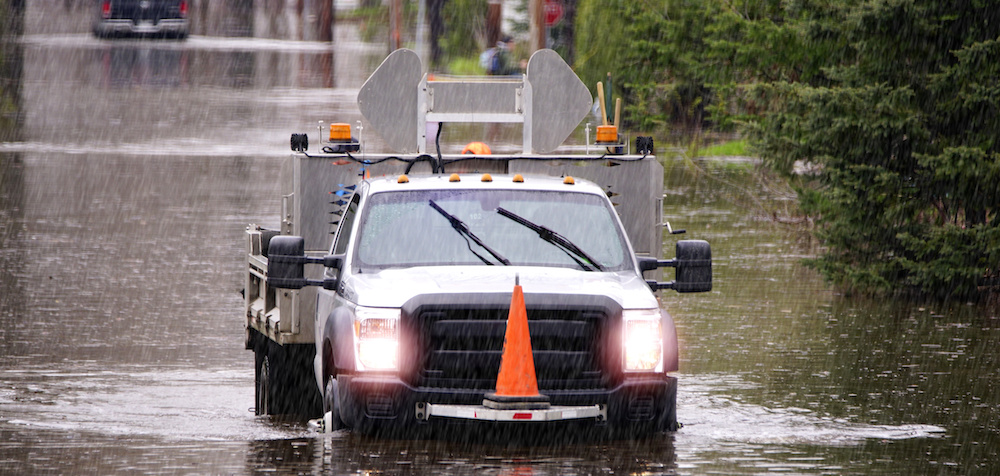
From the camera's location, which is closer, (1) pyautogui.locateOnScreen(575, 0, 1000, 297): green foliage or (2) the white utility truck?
(2) the white utility truck

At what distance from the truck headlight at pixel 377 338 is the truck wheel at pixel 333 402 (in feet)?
1.10

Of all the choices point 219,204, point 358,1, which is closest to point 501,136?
point 219,204

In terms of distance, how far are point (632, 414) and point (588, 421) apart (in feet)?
0.80

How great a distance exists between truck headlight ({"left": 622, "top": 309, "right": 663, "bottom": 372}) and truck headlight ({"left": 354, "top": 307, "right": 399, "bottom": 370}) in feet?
3.99

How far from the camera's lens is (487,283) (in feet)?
28.2

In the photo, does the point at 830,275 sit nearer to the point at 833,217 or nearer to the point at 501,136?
the point at 833,217

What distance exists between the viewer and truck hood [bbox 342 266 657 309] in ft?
27.8

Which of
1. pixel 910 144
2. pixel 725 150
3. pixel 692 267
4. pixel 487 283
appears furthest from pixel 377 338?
pixel 725 150

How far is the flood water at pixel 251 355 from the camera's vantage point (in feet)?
29.7

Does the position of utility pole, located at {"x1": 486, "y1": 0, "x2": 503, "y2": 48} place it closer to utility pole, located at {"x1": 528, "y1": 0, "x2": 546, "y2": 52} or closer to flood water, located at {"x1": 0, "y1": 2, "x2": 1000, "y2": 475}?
utility pole, located at {"x1": 528, "y1": 0, "x2": 546, "y2": 52}

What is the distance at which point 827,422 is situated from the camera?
34.2 ft

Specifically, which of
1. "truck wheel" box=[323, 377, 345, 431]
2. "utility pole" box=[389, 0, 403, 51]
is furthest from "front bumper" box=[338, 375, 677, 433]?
"utility pole" box=[389, 0, 403, 51]

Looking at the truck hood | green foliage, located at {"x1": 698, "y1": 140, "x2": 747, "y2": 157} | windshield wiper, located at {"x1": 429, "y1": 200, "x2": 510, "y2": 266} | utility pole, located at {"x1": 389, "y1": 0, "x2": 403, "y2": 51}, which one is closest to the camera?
the truck hood

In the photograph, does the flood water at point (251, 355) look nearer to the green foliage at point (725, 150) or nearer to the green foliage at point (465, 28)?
the green foliage at point (725, 150)
